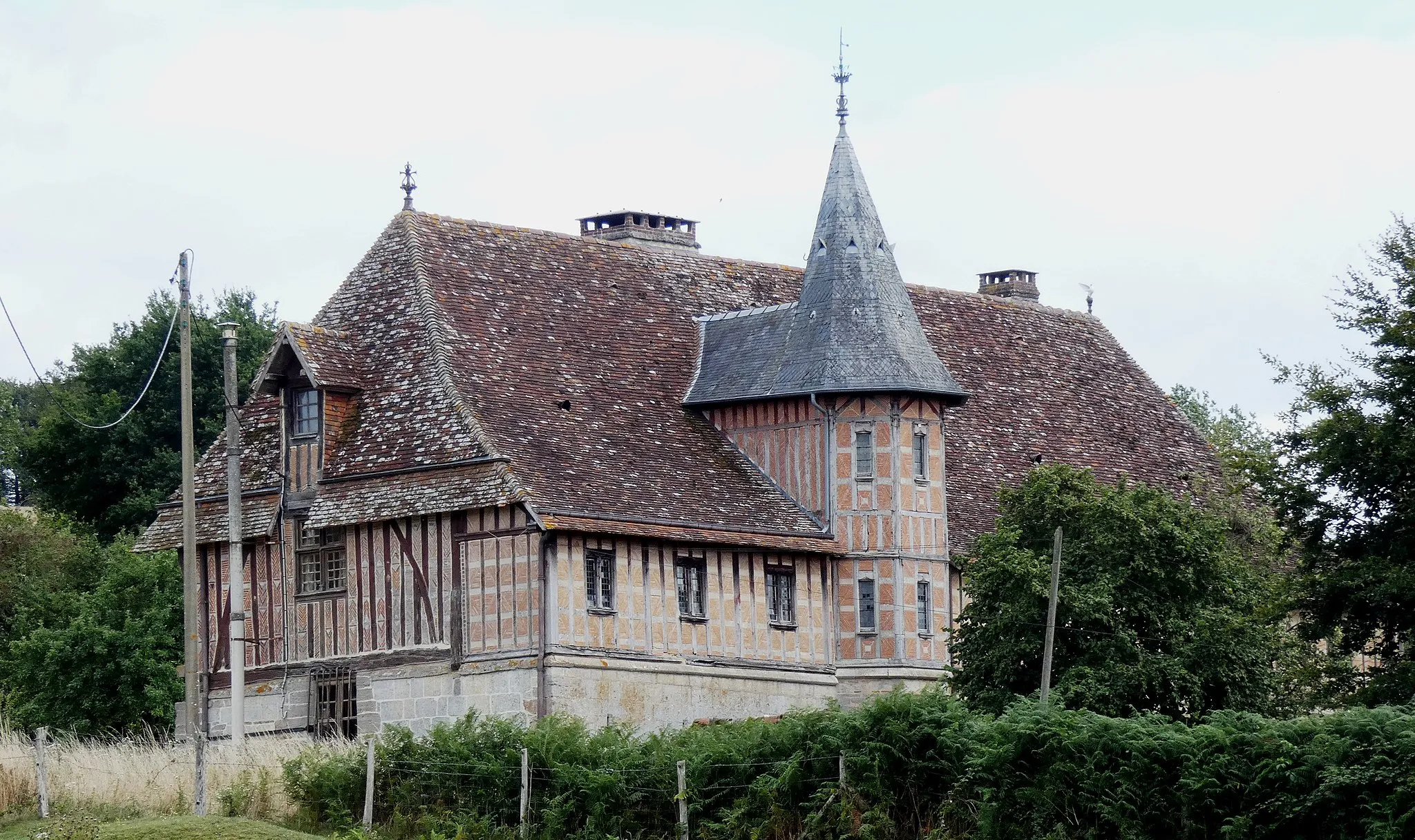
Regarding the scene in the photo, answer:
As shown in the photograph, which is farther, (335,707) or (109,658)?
(109,658)

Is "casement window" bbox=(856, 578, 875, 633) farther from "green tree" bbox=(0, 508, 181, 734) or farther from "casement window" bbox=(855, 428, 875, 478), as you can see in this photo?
"green tree" bbox=(0, 508, 181, 734)

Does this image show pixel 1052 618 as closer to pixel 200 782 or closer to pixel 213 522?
pixel 200 782

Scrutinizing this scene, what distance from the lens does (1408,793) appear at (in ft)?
68.9

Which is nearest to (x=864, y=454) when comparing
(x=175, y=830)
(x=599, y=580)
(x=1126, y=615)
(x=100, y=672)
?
(x=599, y=580)

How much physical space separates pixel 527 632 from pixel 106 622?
510 inches

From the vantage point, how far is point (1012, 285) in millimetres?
51938

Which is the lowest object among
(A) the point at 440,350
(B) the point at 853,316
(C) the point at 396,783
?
(C) the point at 396,783

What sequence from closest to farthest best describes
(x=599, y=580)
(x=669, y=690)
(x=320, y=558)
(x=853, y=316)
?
(x=599, y=580)
(x=669, y=690)
(x=320, y=558)
(x=853, y=316)

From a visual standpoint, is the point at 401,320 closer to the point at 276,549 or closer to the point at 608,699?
the point at 276,549

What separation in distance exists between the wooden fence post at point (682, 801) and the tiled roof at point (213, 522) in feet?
39.3

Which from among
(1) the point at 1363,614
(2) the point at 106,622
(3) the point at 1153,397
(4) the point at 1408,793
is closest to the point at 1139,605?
(1) the point at 1363,614

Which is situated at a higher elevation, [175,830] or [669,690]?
[669,690]

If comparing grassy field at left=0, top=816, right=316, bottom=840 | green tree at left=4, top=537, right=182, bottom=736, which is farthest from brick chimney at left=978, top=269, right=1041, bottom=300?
grassy field at left=0, top=816, right=316, bottom=840

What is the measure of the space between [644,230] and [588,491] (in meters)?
11.1
